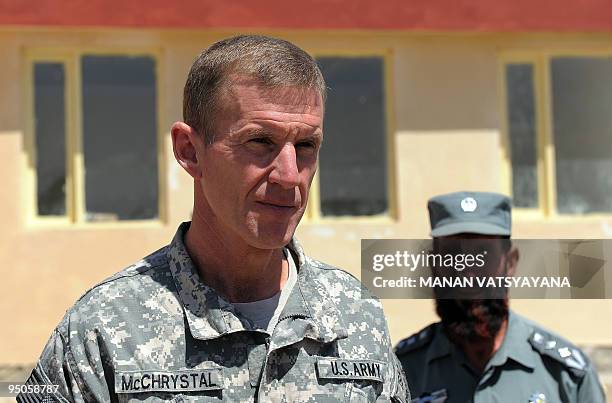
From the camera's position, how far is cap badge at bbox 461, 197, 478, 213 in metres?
3.56

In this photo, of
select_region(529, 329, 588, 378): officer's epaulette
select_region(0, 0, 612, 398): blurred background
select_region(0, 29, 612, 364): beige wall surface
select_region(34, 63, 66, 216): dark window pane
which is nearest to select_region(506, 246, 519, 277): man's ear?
select_region(529, 329, 588, 378): officer's epaulette

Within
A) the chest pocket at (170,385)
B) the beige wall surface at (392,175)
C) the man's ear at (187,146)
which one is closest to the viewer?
the chest pocket at (170,385)

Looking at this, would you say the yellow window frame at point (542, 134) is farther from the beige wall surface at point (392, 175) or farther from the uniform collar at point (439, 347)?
the uniform collar at point (439, 347)

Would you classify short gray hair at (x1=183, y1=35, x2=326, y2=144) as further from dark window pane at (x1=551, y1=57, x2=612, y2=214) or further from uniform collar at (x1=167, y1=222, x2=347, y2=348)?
dark window pane at (x1=551, y1=57, x2=612, y2=214)

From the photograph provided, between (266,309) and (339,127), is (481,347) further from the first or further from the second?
(339,127)

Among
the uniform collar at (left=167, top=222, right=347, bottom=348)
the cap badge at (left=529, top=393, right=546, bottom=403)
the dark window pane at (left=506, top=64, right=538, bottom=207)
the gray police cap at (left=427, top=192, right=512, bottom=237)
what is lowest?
the cap badge at (left=529, top=393, right=546, bottom=403)

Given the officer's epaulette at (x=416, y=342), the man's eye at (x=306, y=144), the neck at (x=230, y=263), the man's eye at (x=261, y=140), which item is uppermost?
the man's eye at (x=261, y=140)

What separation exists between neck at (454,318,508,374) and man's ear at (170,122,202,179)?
5.39 feet

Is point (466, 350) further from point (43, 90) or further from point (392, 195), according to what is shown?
point (43, 90)

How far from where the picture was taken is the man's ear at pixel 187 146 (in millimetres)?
2080

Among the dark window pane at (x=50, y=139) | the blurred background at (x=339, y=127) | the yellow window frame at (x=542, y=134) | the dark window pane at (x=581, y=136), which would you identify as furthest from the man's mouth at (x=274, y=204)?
the dark window pane at (x=581, y=136)

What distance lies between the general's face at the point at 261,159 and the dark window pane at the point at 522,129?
5575 millimetres

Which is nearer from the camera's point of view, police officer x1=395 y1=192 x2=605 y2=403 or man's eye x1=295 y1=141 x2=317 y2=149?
man's eye x1=295 y1=141 x2=317 y2=149

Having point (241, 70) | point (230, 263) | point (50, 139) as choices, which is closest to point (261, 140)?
point (241, 70)
